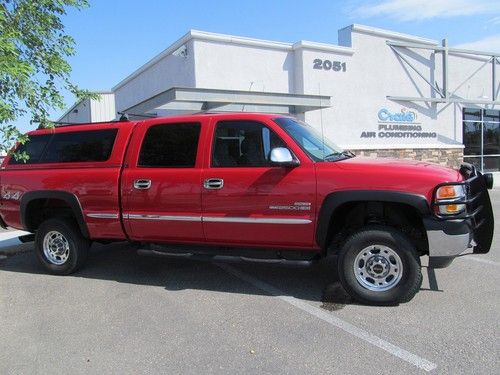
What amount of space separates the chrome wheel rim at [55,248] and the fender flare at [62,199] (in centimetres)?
38

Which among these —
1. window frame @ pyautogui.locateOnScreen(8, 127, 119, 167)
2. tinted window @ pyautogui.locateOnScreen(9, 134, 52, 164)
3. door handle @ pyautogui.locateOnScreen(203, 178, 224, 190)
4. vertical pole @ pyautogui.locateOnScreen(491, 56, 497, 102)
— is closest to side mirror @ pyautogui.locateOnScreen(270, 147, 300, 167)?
door handle @ pyautogui.locateOnScreen(203, 178, 224, 190)

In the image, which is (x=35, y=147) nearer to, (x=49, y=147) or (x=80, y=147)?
(x=49, y=147)

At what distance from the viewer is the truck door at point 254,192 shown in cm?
516

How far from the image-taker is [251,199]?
5340mm

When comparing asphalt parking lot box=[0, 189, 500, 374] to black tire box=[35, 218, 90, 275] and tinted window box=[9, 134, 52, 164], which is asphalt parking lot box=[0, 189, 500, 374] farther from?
tinted window box=[9, 134, 52, 164]

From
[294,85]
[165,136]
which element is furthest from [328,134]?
[165,136]

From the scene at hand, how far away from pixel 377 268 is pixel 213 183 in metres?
1.94

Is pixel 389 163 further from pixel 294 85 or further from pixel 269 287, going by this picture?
pixel 294 85

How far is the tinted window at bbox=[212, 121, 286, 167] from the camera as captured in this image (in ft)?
17.7

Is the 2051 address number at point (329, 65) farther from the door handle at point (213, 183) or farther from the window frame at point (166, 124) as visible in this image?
the door handle at point (213, 183)

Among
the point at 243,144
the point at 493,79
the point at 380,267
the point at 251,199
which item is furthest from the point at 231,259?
the point at 493,79

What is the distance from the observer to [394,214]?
5.23 meters

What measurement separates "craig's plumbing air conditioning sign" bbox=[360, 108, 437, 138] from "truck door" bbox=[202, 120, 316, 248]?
13855 mm

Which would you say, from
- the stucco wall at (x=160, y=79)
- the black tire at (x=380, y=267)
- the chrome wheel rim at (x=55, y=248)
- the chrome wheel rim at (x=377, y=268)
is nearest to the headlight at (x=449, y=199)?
the black tire at (x=380, y=267)
